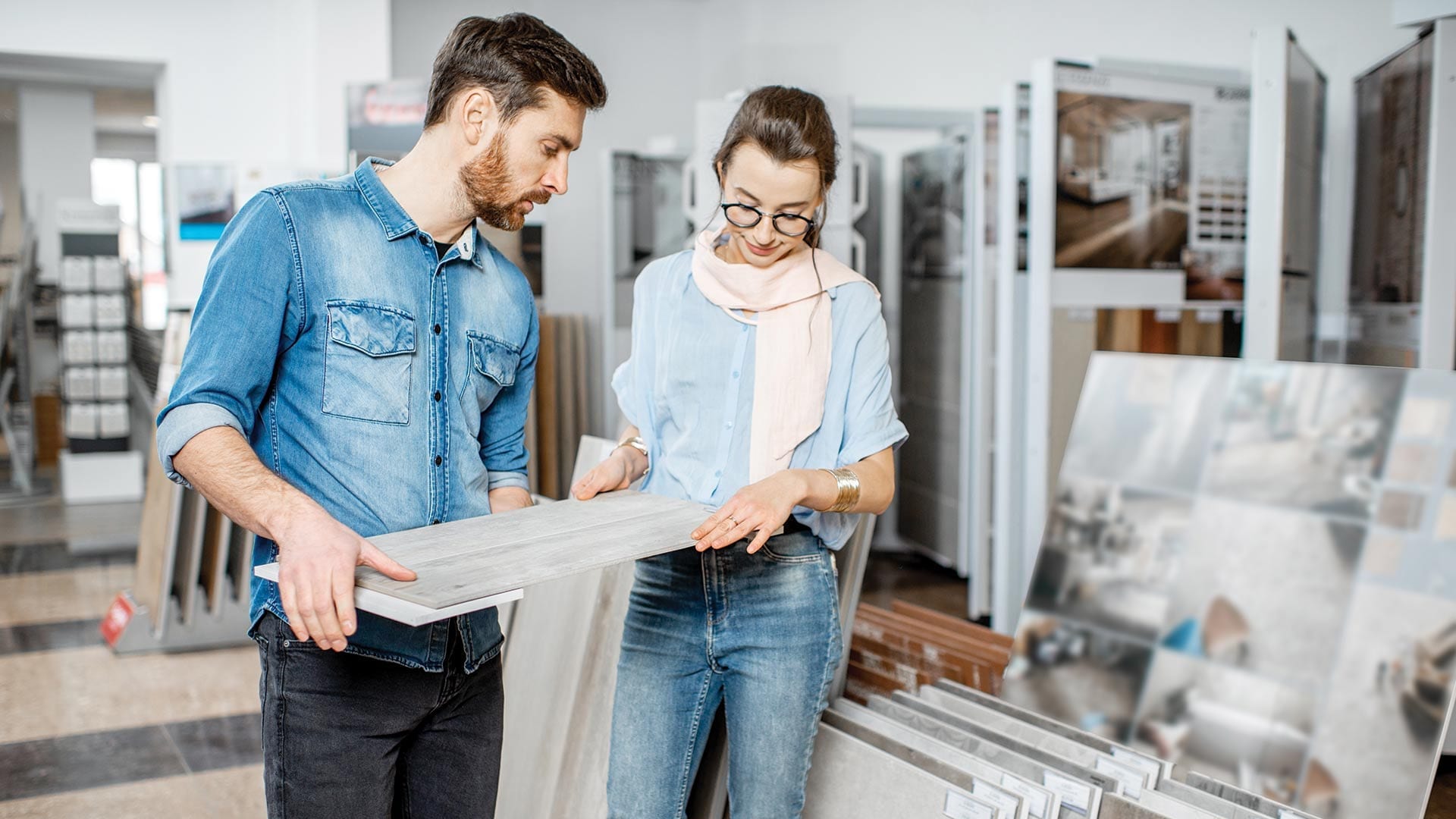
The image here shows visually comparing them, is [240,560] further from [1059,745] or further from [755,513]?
[755,513]

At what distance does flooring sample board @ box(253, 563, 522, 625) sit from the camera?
0.97 m

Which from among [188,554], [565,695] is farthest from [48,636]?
[565,695]

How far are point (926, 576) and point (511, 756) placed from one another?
3065 mm

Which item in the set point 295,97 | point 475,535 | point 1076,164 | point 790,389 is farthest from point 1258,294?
point 295,97

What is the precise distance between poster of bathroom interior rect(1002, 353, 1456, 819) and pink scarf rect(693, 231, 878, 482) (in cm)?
162

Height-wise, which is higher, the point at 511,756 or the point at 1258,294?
the point at 1258,294

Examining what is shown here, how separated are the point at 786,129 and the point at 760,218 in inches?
4.7

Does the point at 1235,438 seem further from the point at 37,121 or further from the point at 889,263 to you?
the point at 37,121

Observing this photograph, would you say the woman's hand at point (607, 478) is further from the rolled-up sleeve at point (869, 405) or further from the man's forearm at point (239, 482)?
the man's forearm at point (239, 482)

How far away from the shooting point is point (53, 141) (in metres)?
9.81

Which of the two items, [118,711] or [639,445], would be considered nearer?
[639,445]

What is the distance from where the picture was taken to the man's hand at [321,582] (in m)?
1.01

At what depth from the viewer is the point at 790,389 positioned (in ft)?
4.92

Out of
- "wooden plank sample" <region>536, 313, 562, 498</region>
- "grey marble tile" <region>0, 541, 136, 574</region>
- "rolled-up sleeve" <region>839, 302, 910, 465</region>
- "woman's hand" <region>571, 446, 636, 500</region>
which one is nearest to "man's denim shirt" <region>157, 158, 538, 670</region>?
"woman's hand" <region>571, 446, 636, 500</region>
